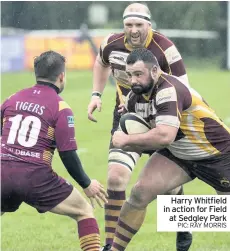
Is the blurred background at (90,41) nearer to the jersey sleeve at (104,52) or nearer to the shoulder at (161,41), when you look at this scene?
the jersey sleeve at (104,52)

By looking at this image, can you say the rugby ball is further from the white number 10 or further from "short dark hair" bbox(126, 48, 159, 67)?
the white number 10

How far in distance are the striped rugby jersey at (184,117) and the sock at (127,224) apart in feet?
1.83

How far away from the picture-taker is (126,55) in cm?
813

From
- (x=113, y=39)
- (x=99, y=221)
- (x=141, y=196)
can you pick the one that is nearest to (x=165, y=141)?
(x=141, y=196)

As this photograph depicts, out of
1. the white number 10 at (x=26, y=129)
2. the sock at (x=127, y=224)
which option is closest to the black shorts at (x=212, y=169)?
the sock at (x=127, y=224)

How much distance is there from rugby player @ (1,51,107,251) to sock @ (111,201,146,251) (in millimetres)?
607

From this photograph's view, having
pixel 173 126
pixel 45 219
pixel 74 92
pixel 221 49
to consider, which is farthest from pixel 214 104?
pixel 221 49

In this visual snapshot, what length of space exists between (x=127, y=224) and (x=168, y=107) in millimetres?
1100

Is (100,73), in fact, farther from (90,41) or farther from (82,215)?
(90,41)

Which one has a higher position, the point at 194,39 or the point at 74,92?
the point at 194,39

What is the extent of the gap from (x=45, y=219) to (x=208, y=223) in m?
2.94

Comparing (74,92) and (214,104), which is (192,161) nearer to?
(214,104)

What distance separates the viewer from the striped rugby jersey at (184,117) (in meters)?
6.62

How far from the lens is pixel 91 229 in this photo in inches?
262
